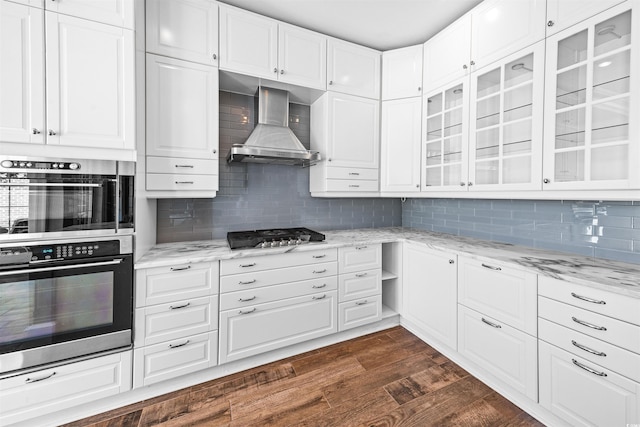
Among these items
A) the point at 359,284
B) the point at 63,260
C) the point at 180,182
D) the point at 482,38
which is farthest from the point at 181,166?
the point at 482,38

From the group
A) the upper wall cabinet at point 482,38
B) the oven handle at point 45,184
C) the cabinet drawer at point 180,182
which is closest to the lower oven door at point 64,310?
the oven handle at point 45,184

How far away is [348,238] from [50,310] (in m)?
2.07

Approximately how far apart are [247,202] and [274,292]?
95 cm

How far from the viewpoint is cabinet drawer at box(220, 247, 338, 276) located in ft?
6.23

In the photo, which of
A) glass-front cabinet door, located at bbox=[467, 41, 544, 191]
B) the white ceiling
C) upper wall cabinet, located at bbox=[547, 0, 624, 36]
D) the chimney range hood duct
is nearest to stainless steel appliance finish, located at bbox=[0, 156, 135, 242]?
the chimney range hood duct

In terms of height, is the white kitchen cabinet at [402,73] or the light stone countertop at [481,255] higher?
the white kitchen cabinet at [402,73]

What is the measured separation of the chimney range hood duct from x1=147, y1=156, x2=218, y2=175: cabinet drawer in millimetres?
221

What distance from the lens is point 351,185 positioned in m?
2.66

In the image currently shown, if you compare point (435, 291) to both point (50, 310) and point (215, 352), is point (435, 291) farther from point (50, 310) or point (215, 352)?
point (50, 310)

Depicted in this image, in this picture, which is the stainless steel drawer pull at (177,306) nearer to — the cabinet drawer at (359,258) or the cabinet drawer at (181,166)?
the cabinet drawer at (181,166)

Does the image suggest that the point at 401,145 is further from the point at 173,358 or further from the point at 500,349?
the point at 173,358

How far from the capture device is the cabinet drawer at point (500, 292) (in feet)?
5.06

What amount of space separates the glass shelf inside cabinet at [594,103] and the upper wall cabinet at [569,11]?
0.25ft

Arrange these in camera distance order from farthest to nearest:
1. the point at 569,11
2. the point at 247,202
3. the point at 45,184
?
the point at 247,202 < the point at 569,11 < the point at 45,184
